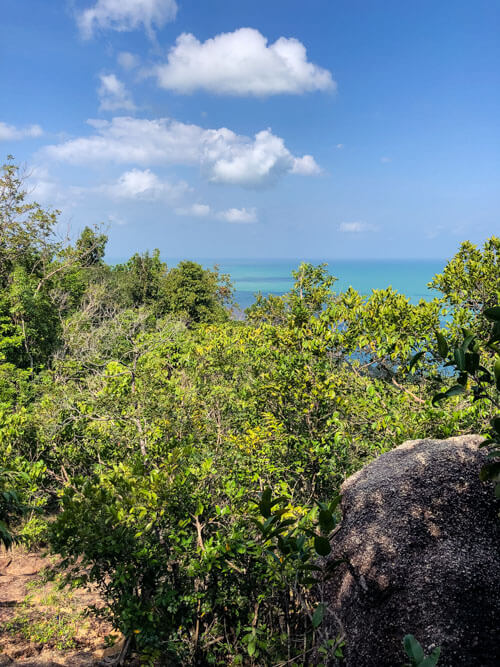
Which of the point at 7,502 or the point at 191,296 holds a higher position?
the point at 191,296

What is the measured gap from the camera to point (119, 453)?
977 centimetres

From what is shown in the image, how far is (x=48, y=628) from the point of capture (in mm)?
10977

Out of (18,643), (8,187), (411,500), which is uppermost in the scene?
(8,187)

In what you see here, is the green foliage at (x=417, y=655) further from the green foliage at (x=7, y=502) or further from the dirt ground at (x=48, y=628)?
the dirt ground at (x=48, y=628)

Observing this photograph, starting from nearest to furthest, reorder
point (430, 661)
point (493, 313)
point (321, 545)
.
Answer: point (430, 661)
point (493, 313)
point (321, 545)

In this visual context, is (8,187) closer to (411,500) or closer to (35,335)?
(35,335)

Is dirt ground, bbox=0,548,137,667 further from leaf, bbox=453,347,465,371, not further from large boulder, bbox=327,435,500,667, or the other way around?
leaf, bbox=453,347,465,371

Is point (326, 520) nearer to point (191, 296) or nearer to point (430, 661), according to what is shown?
point (430, 661)

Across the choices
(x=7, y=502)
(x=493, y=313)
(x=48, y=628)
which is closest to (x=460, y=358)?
(x=493, y=313)

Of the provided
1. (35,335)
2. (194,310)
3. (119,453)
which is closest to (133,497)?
(119,453)

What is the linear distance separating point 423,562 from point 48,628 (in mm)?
10817

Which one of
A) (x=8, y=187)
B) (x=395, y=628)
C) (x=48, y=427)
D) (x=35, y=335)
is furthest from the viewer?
(x=35, y=335)

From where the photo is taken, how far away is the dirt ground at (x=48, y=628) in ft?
31.8

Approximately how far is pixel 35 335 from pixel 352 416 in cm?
2337
